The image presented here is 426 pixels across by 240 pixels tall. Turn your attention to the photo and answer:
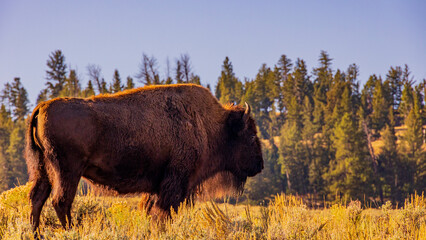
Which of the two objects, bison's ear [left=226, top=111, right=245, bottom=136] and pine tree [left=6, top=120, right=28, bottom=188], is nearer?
bison's ear [left=226, top=111, right=245, bottom=136]

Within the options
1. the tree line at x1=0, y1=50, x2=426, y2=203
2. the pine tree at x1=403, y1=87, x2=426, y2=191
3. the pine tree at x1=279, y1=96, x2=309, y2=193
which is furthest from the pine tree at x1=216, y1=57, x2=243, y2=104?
the pine tree at x1=403, y1=87, x2=426, y2=191

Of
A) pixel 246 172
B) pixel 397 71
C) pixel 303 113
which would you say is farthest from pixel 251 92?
pixel 246 172

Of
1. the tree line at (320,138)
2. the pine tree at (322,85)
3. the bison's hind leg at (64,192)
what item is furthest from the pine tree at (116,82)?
the bison's hind leg at (64,192)

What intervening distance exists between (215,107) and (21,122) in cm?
8531

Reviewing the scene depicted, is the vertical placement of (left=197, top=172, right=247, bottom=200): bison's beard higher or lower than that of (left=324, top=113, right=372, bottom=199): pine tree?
higher

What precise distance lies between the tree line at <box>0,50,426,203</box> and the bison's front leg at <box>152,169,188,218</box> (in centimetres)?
4601

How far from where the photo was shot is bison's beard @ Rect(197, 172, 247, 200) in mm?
6375

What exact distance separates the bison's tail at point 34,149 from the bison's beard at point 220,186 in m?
2.27

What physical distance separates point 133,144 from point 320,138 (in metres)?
70.2

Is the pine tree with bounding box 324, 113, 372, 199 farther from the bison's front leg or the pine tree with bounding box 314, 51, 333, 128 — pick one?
the bison's front leg

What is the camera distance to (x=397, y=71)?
355ft

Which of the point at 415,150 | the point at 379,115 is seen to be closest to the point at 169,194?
the point at 415,150

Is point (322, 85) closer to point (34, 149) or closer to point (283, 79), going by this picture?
point (283, 79)

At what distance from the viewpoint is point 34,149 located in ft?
15.8
